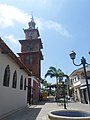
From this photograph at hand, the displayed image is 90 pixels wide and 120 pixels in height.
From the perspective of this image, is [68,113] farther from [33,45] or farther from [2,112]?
[33,45]

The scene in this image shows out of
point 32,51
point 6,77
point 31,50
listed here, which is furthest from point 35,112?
point 31,50

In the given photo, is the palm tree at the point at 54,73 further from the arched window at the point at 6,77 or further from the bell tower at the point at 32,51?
the arched window at the point at 6,77

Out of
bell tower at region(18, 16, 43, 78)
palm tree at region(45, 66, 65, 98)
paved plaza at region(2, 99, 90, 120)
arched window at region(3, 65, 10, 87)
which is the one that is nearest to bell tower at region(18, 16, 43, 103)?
bell tower at region(18, 16, 43, 78)

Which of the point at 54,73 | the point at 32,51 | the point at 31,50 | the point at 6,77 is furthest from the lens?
the point at 54,73

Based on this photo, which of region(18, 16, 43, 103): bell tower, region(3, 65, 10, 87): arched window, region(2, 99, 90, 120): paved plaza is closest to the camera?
region(2, 99, 90, 120): paved plaza

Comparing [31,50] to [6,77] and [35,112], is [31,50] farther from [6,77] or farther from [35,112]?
[6,77]

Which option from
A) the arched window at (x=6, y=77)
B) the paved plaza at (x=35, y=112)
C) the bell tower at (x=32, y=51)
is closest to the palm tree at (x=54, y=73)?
the bell tower at (x=32, y=51)

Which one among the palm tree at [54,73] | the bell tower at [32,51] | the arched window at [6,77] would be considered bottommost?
the arched window at [6,77]

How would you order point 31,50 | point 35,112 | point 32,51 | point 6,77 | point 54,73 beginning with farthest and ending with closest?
point 54,73 → point 31,50 → point 32,51 → point 35,112 → point 6,77

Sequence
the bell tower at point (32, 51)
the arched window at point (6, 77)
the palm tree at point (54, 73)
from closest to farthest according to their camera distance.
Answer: the arched window at point (6, 77), the bell tower at point (32, 51), the palm tree at point (54, 73)

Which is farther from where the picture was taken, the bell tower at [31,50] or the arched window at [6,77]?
the bell tower at [31,50]

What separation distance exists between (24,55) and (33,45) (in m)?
2.95

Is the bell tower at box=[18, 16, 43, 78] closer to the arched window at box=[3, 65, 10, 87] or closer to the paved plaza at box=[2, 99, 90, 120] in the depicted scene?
the paved plaza at box=[2, 99, 90, 120]

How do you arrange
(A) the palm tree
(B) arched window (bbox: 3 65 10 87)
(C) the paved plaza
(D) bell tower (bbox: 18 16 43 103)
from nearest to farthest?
(C) the paved plaza
(B) arched window (bbox: 3 65 10 87)
(D) bell tower (bbox: 18 16 43 103)
(A) the palm tree
